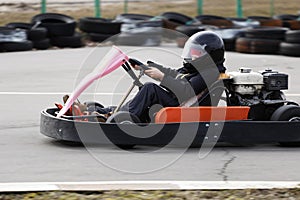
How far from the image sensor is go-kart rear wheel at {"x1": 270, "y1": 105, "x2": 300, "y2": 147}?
676 centimetres

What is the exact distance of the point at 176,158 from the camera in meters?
6.32

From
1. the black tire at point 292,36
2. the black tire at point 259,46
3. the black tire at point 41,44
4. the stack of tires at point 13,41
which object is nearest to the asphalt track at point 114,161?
the stack of tires at point 13,41

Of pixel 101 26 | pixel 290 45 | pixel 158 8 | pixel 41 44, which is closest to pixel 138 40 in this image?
pixel 101 26

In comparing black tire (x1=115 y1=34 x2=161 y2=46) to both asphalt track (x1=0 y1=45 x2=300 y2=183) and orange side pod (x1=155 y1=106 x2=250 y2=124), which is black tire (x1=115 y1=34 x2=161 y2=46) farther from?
orange side pod (x1=155 y1=106 x2=250 y2=124)

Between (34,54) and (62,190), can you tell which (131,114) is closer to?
(62,190)

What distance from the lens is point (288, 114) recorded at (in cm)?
678

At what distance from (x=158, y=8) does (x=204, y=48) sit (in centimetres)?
1624

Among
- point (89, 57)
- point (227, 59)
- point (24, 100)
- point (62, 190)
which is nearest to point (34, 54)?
point (89, 57)

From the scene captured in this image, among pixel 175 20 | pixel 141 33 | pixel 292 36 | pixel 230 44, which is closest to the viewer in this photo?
pixel 292 36

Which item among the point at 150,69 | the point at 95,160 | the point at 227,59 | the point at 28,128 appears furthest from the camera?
the point at 227,59

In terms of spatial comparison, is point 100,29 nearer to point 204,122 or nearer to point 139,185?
point 204,122

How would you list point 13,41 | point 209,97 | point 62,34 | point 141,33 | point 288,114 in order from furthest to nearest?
1. point 141,33
2. point 62,34
3. point 13,41
4. point 288,114
5. point 209,97

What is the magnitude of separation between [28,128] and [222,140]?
213cm

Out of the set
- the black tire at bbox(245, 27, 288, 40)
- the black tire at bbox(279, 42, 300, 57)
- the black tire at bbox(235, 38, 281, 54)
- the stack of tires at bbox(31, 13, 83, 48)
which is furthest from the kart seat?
the stack of tires at bbox(31, 13, 83, 48)
